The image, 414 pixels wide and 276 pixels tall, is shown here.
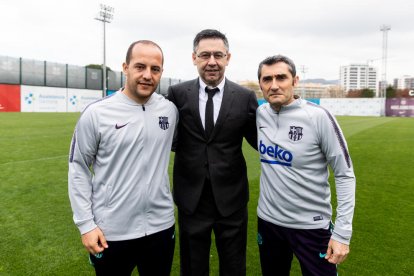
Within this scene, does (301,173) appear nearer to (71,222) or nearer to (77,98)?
(71,222)

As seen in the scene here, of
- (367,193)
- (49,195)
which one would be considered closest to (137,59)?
(49,195)

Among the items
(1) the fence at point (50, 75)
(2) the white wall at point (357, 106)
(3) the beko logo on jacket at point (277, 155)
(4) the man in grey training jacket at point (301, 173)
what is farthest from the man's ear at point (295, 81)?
(2) the white wall at point (357, 106)

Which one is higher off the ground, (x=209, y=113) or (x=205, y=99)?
(x=205, y=99)

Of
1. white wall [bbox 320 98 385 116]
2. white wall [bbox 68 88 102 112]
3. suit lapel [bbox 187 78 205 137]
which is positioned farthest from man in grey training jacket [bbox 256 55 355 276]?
white wall [bbox 320 98 385 116]

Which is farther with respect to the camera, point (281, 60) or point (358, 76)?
point (358, 76)

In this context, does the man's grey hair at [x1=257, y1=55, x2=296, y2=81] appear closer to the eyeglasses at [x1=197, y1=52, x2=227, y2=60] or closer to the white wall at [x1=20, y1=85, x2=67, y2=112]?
the eyeglasses at [x1=197, y1=52, x2=227, y2=60]

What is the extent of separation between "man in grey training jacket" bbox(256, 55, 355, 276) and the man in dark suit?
253 mm

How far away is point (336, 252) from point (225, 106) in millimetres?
1297

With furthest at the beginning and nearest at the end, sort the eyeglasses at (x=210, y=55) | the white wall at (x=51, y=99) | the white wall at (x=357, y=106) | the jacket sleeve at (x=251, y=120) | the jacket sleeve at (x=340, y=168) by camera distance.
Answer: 1. the white wall at (x=357, y=106)
2. the white wall at (x=51, y=99)
3. the jacket sleeve at (x=251, y=120)
4. the eyeglasses at (x=210, y=55)
5. the jacket sleeve at (x=340, y=168)

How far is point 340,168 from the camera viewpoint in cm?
237

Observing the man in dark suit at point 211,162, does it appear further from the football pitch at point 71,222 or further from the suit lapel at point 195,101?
the football pitch at point 71,222

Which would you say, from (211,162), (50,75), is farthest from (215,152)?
(50,75)

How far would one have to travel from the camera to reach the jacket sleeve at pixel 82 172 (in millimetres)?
2193

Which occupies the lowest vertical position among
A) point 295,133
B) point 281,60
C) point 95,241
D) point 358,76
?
point 95,241
